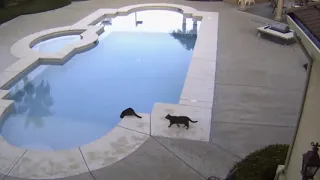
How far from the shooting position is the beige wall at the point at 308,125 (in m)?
2.55

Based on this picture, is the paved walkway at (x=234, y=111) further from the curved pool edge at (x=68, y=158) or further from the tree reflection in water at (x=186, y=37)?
the tree reflection in water at (x=186, y=37)

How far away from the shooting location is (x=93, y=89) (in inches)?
283

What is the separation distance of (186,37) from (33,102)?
491cm

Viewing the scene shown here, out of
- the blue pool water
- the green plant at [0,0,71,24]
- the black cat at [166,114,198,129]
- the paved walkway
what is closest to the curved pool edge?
the paved walkway

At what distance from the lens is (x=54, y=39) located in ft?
31.6

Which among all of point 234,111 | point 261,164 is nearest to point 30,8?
point 234,111

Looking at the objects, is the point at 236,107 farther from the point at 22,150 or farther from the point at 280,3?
the point at 280,3

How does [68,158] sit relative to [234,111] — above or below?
below

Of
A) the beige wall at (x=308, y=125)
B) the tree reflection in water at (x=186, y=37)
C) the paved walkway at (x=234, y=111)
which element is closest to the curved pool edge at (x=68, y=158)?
the paved walkway at (x=234, y=111)

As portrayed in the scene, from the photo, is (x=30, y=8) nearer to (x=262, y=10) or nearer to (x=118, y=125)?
(x=262, y=10)

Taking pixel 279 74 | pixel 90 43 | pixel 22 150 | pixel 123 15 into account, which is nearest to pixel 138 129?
pixel 22 150

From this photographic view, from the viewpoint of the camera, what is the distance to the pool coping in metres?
4.30

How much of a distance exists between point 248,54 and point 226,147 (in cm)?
392

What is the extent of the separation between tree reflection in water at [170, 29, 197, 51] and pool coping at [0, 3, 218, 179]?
319 millimetres
